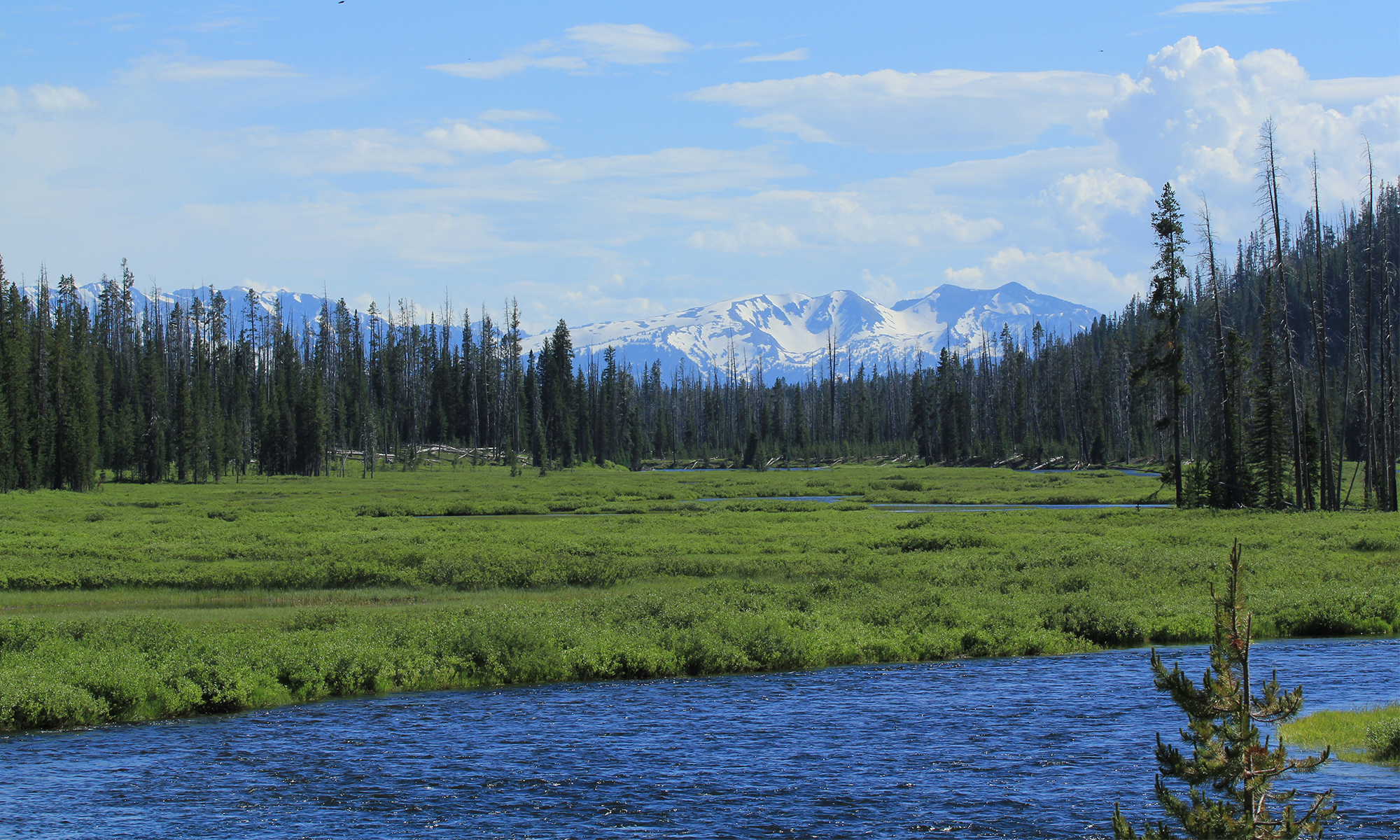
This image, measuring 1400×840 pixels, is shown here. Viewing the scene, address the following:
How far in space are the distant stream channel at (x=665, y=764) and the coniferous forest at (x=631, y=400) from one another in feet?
137

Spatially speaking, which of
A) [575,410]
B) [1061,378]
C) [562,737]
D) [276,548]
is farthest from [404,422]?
[562,737]

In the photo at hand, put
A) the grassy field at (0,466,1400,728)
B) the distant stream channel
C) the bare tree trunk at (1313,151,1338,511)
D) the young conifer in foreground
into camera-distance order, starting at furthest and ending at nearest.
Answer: the bare tree trunk at (1313,151,1338,511) < the grassy field at (0,466,1400,728) < the distant stream channel < the young conifer in foreground

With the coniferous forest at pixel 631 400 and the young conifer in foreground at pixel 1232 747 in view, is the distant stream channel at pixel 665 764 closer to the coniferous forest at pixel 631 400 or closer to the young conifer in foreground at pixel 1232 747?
the young conifer in foreground at pixel 1232 747

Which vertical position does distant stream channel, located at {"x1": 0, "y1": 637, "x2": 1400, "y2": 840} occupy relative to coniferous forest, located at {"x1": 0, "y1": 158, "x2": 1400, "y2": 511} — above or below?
below

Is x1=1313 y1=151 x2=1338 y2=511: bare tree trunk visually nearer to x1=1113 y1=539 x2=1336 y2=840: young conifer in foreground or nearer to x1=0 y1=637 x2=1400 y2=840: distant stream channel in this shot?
x1=0 y1=637 x2=1400 y2=840: distant stream channel

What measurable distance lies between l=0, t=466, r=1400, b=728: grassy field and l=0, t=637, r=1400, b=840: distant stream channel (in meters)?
1.22

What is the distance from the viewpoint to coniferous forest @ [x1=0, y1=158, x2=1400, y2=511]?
201ft

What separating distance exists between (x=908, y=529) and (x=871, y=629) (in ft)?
77.2

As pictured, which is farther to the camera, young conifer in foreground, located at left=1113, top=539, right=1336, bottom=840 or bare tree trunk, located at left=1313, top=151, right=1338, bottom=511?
bare tree trunk, located at left=1313, top=151, right=1338, bottom=511

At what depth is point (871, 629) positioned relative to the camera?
90.4 feet

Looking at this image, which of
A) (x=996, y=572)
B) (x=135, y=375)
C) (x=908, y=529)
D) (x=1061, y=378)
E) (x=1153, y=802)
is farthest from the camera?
(x=1061, y=378)

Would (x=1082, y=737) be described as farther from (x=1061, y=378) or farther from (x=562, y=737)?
(x=1061, y=378)

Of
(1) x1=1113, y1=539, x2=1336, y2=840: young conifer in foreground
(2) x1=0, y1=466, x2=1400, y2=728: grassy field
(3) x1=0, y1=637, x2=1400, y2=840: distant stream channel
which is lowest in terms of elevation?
(3) x1=0, y1=637, x2=1400, y2=840: distant stream channel

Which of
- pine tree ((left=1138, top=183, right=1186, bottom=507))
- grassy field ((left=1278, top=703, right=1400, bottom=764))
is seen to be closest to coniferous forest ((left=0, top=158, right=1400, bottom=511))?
pine tree ((left=1138, top=183, right=1186, bottom=507))
